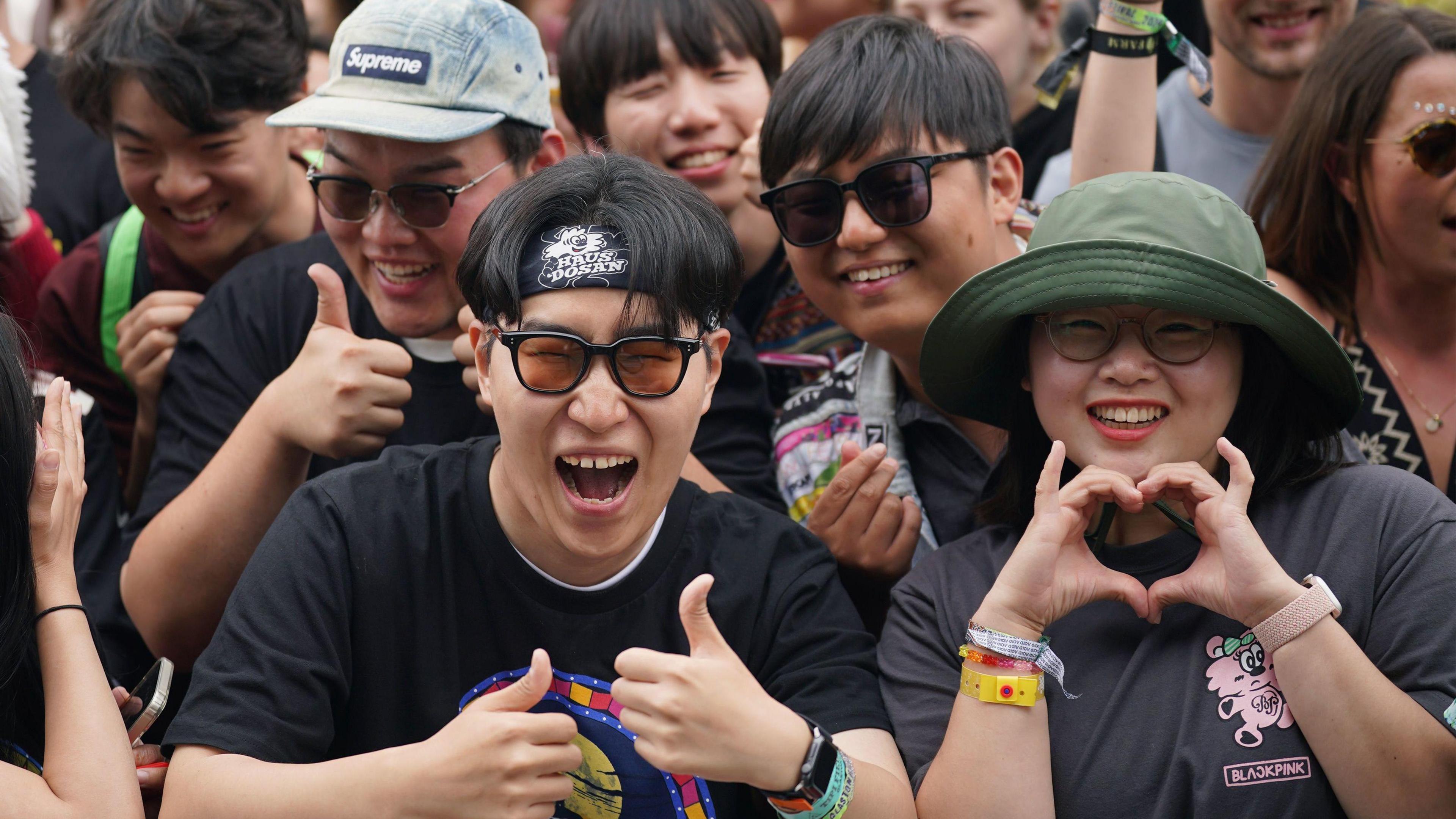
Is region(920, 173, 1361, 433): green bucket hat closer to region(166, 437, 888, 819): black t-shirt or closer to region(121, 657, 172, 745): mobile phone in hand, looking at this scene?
region(166, 437, 888, 819): black t-shirt

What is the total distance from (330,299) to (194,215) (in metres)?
1.04

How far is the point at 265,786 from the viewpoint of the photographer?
2.51 meters

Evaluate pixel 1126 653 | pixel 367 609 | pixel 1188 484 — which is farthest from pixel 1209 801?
pixel 367 609

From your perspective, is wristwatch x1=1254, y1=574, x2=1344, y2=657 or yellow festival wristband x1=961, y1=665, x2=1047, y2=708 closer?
wristwatch x1=1254, y1=574, x2=1344, y2=657

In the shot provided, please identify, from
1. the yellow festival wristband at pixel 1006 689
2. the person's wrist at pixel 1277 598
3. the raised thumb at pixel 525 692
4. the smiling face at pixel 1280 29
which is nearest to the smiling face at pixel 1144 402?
the person's wrist at pixel 1277 598

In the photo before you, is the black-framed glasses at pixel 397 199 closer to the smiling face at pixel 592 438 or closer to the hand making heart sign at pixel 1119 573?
the smiling face at pixel 592 438

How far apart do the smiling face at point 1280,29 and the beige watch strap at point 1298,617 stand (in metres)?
2.78

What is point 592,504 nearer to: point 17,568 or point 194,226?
point 17,568

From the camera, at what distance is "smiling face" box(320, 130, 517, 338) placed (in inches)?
144

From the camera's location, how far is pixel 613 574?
290 cm

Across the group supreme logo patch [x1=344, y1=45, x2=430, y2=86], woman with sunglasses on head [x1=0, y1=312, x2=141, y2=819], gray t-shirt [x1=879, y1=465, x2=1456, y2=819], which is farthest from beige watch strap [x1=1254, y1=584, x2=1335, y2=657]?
supreme logo patch [x1=344, y1=45, x2=430, y2=86]

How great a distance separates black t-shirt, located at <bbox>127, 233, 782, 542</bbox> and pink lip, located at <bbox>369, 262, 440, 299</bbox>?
6.8 inches

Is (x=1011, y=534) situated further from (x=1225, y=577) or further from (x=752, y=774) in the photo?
(x=752, y=774)

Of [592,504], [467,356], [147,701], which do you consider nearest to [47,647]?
[147,701]
